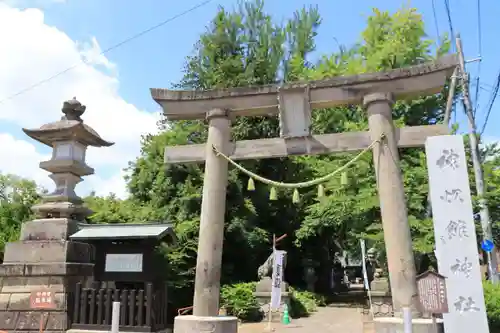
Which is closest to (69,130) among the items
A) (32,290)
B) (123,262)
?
(123,262)

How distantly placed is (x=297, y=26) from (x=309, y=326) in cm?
1961

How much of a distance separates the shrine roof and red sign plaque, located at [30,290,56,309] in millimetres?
1220

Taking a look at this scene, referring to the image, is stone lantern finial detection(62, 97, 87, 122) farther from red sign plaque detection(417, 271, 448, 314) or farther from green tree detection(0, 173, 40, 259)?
red sign plaque detection(417, 271, 448, 314)

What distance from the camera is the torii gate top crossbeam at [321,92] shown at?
8250 millimetres

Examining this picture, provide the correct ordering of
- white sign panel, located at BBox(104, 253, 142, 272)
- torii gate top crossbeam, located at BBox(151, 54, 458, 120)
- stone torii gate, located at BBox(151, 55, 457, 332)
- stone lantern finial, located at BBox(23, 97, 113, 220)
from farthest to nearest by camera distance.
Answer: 1. stone lantern finial, located at BBox(23, 97, 113, 220)
2. white sign panel, located at BBox(104, 253, 142, 272)
3. torii gate top crossbeam, located at BBox(151, 54, 458, 120)
4. stone torii gate, located at BBox(151, 55, 457, 332)

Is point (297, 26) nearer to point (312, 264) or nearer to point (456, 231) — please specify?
point (312, 264)

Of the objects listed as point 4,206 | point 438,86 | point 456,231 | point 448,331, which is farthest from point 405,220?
point 4,206

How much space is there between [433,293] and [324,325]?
879cm

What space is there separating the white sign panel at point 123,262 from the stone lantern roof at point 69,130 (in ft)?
10.1

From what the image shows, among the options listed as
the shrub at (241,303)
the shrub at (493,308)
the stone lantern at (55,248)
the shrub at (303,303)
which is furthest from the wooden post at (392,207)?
the shrub at (303,303)

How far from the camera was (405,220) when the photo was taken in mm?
7535

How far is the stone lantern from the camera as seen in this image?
8.73 m

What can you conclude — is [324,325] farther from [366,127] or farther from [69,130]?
[69,130]

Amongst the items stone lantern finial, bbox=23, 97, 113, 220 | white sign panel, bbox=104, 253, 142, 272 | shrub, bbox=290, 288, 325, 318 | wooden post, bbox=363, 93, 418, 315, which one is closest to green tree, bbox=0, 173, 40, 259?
stone lantern finial, bbox=23, 97, 113, 220
